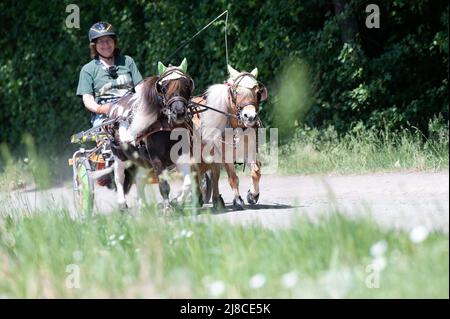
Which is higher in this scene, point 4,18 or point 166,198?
point 4,18

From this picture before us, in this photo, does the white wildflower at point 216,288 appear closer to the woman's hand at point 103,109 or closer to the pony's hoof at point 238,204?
the pony's hoof at point 238,204

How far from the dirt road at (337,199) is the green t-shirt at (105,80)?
118 cm

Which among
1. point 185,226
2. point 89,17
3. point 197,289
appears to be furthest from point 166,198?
point 89,17

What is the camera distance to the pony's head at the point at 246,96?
10125 mm

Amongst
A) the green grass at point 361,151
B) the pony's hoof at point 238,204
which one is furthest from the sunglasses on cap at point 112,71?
the green grass at point 361,151

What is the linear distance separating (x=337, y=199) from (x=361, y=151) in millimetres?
3987

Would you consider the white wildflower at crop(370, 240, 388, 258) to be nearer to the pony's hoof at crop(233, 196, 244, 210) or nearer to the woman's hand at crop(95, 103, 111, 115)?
the pony's hoof at crop(233, 196, 244, 210)

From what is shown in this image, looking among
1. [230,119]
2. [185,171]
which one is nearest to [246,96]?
[230,119]

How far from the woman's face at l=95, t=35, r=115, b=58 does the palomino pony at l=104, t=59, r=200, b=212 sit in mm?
1029

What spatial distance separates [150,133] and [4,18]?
42.5ft

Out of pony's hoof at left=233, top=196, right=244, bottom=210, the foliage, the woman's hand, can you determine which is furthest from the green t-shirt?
the foliage
